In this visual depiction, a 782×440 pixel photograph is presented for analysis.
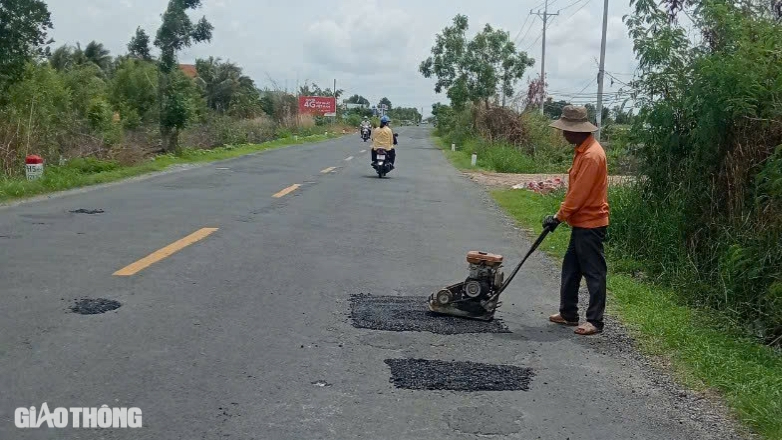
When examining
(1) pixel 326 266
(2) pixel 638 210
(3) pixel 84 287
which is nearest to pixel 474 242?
(2) pixel 638 210

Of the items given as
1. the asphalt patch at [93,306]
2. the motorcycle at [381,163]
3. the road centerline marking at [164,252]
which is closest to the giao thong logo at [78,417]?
the asphalt patch at [93,306]

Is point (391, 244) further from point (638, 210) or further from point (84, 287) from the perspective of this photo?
point (84, 287)

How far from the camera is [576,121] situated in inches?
269

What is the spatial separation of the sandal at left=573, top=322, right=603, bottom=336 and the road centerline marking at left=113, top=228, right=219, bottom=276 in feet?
→ 14.1

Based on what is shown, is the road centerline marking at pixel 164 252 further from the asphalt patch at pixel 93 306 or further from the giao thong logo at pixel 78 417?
the giao thong logo at pixel 78 417

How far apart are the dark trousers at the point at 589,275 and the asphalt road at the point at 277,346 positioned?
9.0 inches

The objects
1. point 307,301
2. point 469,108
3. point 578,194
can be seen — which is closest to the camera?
point 578,194

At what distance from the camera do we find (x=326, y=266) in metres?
8.84

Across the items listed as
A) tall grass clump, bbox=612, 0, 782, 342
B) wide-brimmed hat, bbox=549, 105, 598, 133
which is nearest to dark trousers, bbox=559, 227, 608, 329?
wide-brimmed hat, bbox=549, 105, 598, 133

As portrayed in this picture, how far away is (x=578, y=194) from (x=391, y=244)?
13.9 feet

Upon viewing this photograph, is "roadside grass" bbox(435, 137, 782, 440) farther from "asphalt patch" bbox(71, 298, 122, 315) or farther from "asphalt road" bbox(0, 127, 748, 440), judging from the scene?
"asphalt patch" bbox(71, 298, 122, 315)

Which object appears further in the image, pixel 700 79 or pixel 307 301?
pixel 700 79

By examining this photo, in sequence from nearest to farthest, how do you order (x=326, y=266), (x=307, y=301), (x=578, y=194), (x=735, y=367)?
(x=735, y=367)
(x=578, y=194)
(x=307, y=301)
(x=326, y=266)

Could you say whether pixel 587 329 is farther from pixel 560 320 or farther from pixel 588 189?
pixel 588 189
